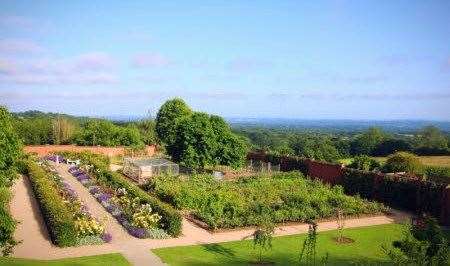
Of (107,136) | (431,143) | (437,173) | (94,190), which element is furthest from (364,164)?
(431,143)

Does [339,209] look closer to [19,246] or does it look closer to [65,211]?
[65,211]

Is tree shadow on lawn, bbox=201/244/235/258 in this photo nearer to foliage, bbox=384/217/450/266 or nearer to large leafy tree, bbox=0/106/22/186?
foliage, bbox=384/217/450/266

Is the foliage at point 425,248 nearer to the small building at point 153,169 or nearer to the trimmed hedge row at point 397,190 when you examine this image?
the trimmed hedge row at point 397,190

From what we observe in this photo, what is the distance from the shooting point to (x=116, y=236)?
17.4 m

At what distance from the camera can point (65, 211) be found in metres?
17.9

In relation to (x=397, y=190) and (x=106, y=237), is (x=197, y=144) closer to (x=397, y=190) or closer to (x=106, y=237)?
(x=397, y=190)

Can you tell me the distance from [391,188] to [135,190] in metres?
13.2

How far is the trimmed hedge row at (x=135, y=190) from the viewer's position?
703 inches

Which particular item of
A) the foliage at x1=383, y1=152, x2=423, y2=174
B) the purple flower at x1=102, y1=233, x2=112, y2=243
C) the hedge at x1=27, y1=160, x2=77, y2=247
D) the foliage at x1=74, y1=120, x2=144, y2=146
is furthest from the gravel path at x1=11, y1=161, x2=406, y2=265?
the foliage at x1=74, y1=120, x2=144, y2=146

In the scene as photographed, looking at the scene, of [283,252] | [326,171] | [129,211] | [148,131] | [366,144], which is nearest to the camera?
[283,252]

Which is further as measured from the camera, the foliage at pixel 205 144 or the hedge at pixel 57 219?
the foliage at pixel 205 144

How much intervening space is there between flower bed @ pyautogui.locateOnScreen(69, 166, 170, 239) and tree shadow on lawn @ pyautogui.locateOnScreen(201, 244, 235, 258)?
6.20 ft

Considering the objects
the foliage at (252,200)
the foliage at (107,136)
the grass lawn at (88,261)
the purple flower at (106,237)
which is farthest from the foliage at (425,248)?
the foliage at (107,136)

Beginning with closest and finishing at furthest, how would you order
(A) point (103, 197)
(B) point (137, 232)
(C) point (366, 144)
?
(B) point (137, 232)
(A) point (103, 197)
(C) point (366, 144)
